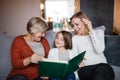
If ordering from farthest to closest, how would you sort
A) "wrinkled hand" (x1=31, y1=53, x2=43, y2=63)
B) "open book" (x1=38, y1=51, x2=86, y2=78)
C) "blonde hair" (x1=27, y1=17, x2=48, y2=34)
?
"blonde hair" (x1=27, y1=17, x2=48, y2=34), "wrinkled hand" (x1=31, y1=53, x2=43, y2=63), "open book" (x1=38, y1=51, x2=86, y2=78)

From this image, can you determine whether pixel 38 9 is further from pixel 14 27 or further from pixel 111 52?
pixel 111 52

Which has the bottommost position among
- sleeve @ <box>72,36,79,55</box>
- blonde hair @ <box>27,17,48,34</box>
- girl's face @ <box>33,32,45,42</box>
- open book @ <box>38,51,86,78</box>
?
open book @ <box>38,51,86,78</box>

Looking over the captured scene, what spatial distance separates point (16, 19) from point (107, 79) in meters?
3.78

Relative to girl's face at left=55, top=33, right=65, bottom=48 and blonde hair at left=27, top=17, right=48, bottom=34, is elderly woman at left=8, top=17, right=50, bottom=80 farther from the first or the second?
girl's face at left=55, top=33, right=65, bottom=48

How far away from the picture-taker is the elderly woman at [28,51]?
1.80 m

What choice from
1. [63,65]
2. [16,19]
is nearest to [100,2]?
[16,19]

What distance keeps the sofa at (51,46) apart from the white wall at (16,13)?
3.05m

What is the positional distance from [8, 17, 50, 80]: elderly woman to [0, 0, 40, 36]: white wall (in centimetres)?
325

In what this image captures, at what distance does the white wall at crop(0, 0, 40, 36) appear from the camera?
508 centimetres

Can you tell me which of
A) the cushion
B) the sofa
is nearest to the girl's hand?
the sofa

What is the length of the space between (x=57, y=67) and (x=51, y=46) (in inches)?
22.0

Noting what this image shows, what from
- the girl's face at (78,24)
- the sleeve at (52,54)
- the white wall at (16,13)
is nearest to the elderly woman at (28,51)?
the sleeve at (52,54)

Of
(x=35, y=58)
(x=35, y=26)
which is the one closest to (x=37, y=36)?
(x=35, y=26)

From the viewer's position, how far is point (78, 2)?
15.6ft
